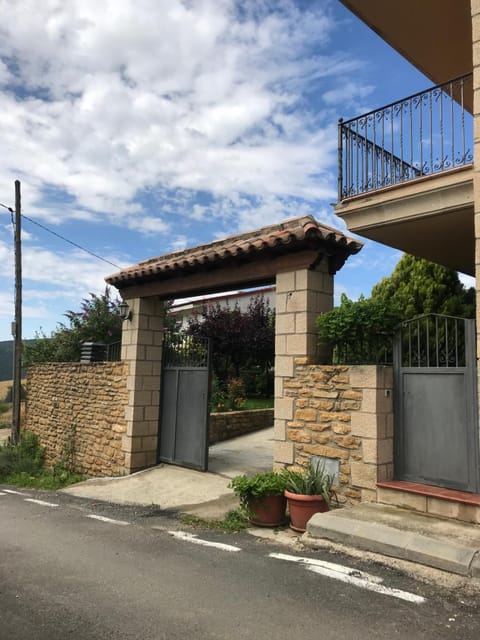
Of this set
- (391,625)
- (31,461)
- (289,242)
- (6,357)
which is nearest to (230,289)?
(289,242)

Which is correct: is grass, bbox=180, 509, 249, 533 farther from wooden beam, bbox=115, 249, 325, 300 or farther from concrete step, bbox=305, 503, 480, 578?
wooden beam, bbox=115, 249, 325, 300

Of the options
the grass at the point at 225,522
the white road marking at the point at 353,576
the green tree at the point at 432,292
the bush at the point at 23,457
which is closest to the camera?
the white road marking at the point at 353,576

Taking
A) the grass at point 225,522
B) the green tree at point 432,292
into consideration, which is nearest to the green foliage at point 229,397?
the green tree at point 432,292

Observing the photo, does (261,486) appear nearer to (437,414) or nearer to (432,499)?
(432,499)

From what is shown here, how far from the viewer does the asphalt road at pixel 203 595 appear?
128 inches

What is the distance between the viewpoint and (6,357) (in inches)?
1399

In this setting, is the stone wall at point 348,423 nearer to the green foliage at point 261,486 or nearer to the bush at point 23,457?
the green foliage at point 261,486

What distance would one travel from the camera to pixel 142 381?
9398 millimetres

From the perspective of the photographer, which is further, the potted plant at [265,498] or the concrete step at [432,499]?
the potted plant at [265,498]

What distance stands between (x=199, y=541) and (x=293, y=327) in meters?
2.83

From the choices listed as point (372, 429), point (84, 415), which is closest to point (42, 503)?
point (84, 415)

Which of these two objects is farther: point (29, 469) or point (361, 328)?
point (29, 469)

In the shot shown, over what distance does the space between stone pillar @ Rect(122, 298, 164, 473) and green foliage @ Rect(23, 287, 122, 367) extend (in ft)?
17.5

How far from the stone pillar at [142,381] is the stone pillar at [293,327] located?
11.6 ft
